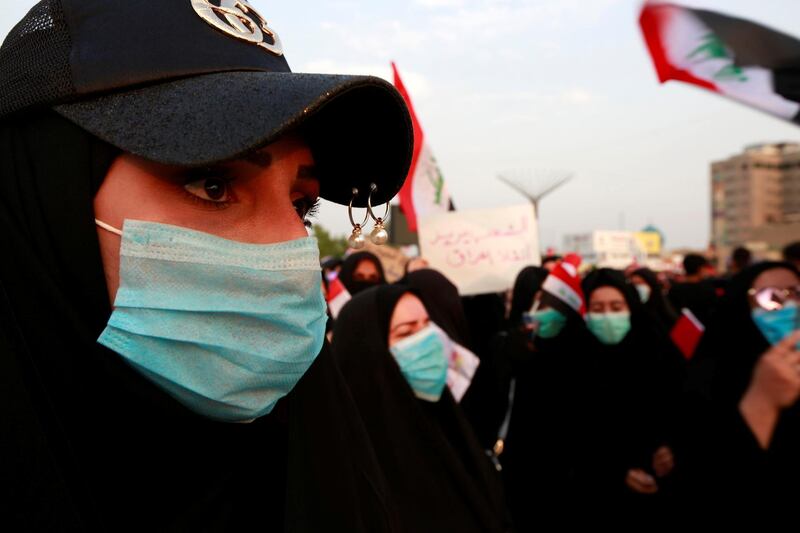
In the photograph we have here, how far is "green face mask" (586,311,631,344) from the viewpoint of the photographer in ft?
14.9

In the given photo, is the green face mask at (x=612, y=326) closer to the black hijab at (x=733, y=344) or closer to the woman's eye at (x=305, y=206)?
the black hijab at (x=733, y=344)

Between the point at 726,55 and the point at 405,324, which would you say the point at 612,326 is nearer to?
the point at 405,324

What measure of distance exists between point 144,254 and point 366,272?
540 centimetres

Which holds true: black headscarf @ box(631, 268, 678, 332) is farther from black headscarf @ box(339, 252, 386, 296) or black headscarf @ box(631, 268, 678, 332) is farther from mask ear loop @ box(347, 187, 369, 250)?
mask ear loop @ box(347, 187, 369, 250)

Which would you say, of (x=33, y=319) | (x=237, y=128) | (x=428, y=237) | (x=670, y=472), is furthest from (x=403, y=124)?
(x=428, y=237)

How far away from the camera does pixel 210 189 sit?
0.97m

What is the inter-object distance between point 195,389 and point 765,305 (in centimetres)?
260

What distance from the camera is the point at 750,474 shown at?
244 centimetres

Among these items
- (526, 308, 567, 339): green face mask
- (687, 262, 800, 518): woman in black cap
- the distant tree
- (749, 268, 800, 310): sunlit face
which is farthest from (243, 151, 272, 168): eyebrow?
the distant tree

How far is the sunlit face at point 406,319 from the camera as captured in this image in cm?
298

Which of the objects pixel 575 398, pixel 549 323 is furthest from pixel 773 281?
pixel 549 323

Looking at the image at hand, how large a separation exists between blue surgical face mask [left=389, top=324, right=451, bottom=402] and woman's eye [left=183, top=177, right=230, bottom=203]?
1963 millimetres

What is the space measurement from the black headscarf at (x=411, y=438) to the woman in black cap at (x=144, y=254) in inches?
58.7

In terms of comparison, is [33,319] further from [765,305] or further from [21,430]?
[765,305]
